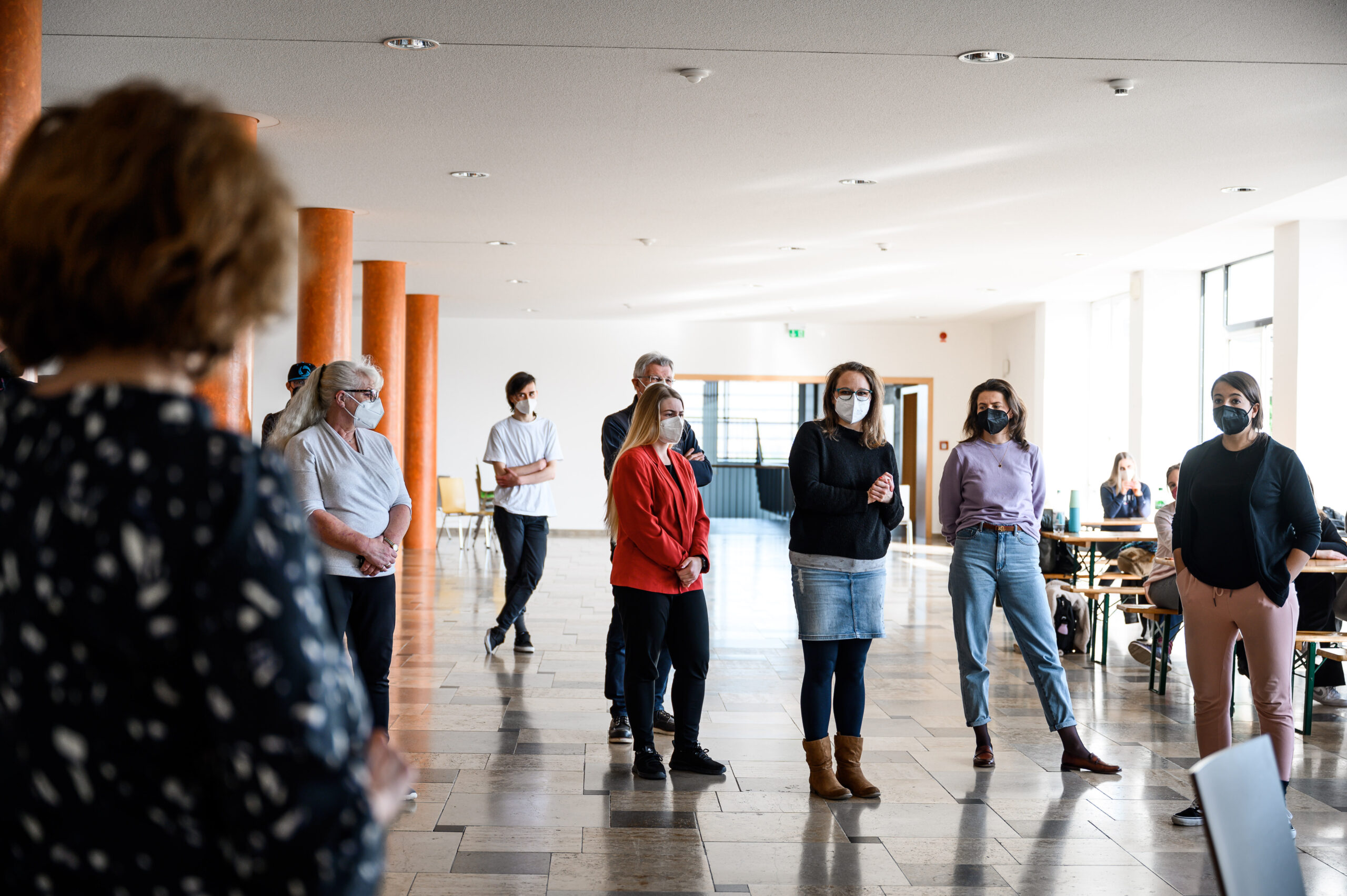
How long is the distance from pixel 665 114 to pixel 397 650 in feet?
11.8

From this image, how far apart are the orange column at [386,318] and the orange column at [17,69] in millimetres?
7109

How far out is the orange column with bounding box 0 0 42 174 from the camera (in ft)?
13.2

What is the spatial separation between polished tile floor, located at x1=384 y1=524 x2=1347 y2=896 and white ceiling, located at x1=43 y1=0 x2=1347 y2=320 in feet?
7.07

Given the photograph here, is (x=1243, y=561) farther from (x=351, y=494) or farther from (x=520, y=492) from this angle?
(x=520, y=492)

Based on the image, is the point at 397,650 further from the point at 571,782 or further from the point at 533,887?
the point at 533,887

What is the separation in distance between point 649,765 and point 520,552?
2.53 metres

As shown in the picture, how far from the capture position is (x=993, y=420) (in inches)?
180

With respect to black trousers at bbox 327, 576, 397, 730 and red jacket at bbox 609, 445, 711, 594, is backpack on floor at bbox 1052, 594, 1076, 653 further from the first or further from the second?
black trousers at bbox 327, 576, 397, 730

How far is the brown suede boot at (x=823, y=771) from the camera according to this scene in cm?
407

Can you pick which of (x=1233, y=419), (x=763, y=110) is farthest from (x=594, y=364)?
(x=1233, y=419)

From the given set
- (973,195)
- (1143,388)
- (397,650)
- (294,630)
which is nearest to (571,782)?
(397,650)

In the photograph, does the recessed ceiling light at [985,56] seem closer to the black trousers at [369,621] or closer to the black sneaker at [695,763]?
the black sneaker at [695,763]

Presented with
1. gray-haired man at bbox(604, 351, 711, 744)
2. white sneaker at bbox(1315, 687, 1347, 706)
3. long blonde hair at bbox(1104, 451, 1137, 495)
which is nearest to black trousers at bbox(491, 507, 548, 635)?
gray-haired man at bbox(604, 351, 711, 744)

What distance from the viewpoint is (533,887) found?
321cm
